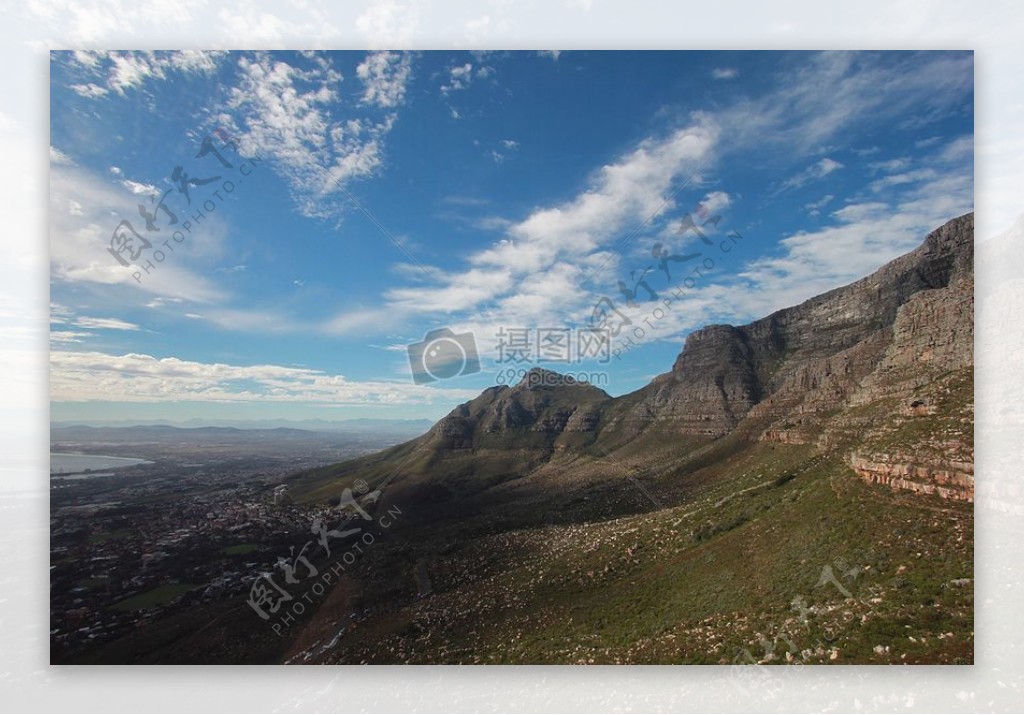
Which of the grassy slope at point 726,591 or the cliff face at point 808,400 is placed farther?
the cliff face at point 808,400

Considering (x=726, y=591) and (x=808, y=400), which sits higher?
(x=808, y=400)

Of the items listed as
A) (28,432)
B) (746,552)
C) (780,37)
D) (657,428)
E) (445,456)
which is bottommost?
(445,456)

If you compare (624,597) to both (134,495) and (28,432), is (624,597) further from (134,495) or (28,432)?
(134,495)

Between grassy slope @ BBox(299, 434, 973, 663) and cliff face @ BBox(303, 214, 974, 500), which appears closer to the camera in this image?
grassy slope @ BBox(299, 434, 973, 663)

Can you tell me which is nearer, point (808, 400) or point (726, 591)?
point (726, 591)

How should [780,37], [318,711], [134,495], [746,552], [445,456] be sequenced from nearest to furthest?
[318,711] < [780,37] < [746,552] < [134,495] < [445,456]

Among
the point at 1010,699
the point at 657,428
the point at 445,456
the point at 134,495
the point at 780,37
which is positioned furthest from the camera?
the point at 445,456

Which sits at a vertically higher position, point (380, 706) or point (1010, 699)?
point (1010, 699)

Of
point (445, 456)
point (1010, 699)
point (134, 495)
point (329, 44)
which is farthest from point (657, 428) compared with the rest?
point (134, 495)

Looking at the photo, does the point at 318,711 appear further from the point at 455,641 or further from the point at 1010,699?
the point at 1010,699

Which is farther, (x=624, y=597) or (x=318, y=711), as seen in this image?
(x=624, y=597)
